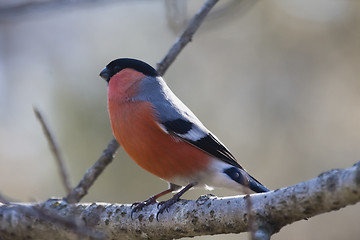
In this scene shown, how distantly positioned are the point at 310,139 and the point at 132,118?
409 cm

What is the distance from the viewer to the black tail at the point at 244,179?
153 inches

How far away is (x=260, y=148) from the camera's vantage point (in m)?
7.61

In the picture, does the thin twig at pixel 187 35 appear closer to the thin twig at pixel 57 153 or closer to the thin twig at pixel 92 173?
the thin twig at pixel 92 173

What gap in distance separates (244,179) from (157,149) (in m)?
0.67

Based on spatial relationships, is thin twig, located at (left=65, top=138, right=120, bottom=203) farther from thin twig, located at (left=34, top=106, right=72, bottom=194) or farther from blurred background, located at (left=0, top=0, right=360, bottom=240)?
blurred background, located at (left=0, top=0, right=360, bottom=240)

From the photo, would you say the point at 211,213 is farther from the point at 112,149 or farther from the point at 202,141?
the point at 112,149

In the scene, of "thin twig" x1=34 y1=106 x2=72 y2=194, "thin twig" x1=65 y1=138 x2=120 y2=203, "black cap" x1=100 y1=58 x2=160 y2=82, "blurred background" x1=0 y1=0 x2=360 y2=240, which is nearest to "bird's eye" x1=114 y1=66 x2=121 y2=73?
"black cap" x1=100 y1=58 x2=160 y2=82

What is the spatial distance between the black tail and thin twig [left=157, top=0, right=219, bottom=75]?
1052 mm

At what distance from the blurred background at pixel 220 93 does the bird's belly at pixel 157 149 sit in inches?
115

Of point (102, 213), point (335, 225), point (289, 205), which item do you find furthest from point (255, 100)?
point (289, 205)

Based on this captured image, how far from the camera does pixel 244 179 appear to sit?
3.87 m

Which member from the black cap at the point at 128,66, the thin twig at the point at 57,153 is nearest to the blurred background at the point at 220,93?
the black cap at the point at 128,66

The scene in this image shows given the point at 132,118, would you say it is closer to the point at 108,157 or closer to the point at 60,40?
the point at 108,157

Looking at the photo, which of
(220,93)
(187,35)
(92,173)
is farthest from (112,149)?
(220,93)
